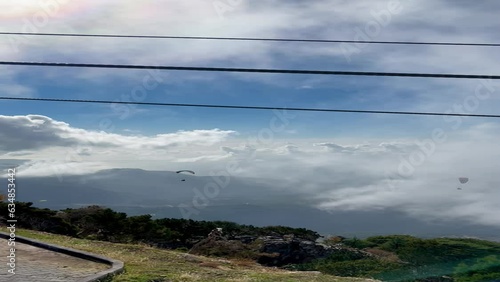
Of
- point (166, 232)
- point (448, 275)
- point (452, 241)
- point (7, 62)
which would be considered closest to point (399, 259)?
point (448, 275)

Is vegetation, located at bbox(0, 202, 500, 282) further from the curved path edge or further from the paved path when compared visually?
the paved path

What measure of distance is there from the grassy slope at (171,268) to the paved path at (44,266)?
93 cm

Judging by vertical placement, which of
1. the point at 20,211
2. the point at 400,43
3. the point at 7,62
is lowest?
the point at 20,211

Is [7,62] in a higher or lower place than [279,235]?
higher

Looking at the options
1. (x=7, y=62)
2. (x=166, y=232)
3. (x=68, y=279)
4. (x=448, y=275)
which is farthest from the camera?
(x=166, y=232)

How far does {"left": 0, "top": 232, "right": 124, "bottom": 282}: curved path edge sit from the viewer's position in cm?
1410

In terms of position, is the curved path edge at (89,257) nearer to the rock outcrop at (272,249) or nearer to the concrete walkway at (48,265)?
the concrete walkway at (48,265)

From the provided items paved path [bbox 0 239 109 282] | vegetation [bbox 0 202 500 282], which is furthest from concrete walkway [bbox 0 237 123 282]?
vegetation [bbox 0 202 500 282]

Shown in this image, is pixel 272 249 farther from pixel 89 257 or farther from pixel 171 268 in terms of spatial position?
pixel 89 257

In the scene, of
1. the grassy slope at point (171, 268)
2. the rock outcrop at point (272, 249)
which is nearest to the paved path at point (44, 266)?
the grassy slope at point (171, 268)

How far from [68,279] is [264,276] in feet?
16.1

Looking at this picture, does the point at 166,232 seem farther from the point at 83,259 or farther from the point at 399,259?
the point at 83,259

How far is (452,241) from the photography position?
31078 mm

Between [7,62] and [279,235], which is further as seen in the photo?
[279,235]
